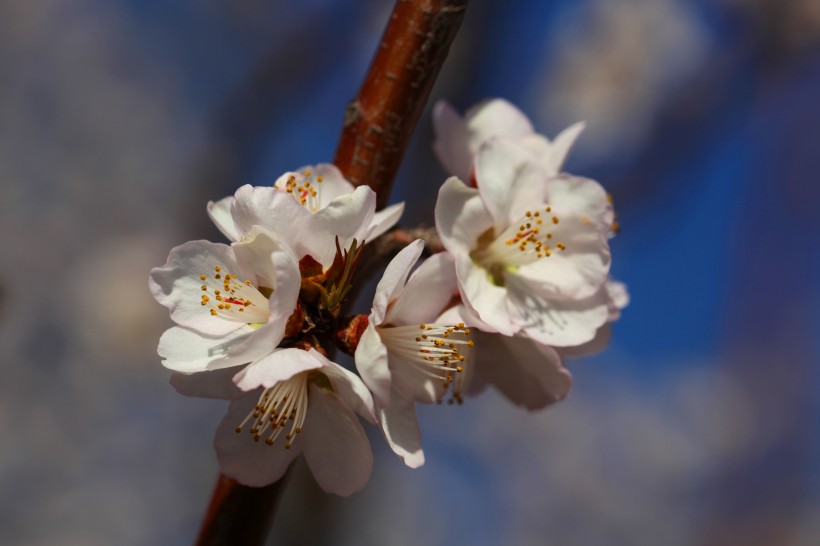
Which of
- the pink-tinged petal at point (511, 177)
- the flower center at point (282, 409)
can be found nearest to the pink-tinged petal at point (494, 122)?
the pink-tinged petal at point (511, 177)

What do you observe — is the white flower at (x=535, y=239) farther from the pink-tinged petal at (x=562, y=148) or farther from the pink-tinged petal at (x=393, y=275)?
the pink-tinged petal at (x=393, y=275)

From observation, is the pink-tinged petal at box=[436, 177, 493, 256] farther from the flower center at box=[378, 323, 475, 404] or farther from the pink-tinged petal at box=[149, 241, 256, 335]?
the pink-tinged petal at box=[149, 241, 256, 335]

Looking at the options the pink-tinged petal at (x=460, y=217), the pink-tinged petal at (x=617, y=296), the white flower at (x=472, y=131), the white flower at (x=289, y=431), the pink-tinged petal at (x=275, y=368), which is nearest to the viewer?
the pink-tinged petal at (x=275, y=368)

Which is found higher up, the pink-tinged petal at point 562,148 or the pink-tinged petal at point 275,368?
the pink-tinged petal at point 562,148

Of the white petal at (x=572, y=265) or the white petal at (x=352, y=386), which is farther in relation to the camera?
the white petal at (x=572, y=265)

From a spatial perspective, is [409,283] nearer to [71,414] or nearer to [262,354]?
[262,354]

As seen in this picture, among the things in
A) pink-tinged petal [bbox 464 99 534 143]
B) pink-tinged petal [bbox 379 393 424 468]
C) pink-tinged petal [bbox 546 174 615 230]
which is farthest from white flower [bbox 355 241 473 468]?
pink-tinged petal [bbox 464 99 534 143]

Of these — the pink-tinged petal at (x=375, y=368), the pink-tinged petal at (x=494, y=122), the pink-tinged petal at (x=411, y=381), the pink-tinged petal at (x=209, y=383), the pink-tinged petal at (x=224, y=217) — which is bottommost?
the pink-tinged petal at (x=209, y=383)

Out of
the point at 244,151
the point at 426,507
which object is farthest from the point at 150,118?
the point at 426,507
